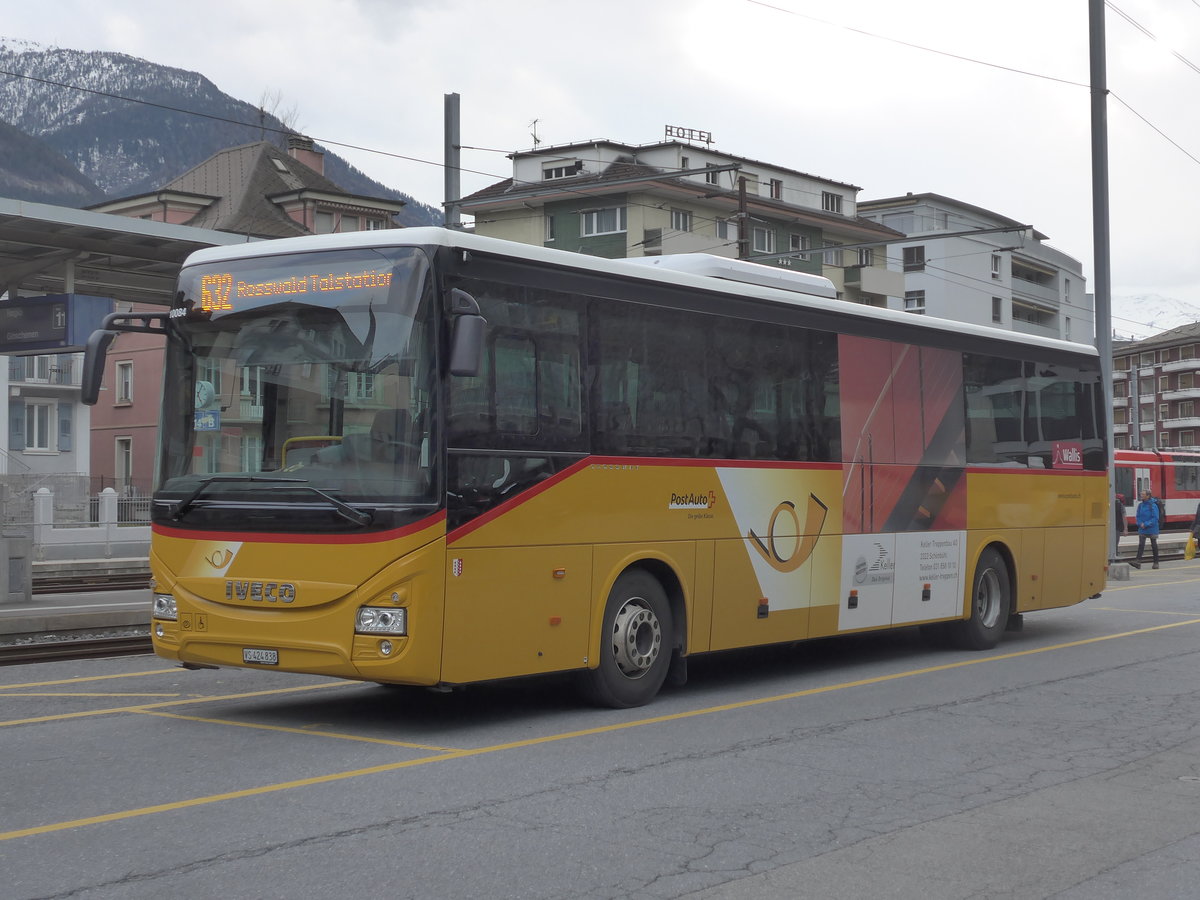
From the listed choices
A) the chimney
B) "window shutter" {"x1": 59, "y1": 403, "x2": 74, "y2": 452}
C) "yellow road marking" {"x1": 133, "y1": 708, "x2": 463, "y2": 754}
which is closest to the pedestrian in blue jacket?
"yellow road marking" {"x1": 133, "y1": 708, "x2": 463, "y2": 754}

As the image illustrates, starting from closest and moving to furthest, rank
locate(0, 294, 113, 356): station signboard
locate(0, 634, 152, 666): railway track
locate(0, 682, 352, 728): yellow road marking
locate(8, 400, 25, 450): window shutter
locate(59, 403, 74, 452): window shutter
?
locate(0, 682, 352, 728): yellow road marking
locate(0, 634, 152, 666): railway track
locate(0, 294, 113, 356): station signboard
locate(8, 400, 25, 450): window shutter
locate(59, 403, 74, 452): window shutter

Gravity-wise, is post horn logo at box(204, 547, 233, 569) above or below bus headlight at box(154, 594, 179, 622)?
above

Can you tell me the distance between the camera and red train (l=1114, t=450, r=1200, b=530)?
54469mm

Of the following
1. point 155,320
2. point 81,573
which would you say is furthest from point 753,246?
point 155,320

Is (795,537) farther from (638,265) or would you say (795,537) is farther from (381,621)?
(381,621)

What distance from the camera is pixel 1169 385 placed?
416ft

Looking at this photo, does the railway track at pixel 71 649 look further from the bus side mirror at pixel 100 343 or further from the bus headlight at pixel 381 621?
the bus headlight at pixel 381 621

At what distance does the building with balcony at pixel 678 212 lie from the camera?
200 ft

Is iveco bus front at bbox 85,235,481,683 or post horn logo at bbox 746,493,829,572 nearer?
iveco bus front at bbox 85,235,481,683

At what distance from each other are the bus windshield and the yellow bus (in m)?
0.02

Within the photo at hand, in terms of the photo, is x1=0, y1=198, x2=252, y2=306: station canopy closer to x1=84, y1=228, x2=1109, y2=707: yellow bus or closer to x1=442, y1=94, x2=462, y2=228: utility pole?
x1=442, y1=94, x2=462, y2=228: utility pole

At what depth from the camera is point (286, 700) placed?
10.9 metres

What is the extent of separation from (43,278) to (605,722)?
17.4 metres

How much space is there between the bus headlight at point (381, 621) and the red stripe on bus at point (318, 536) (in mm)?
426
